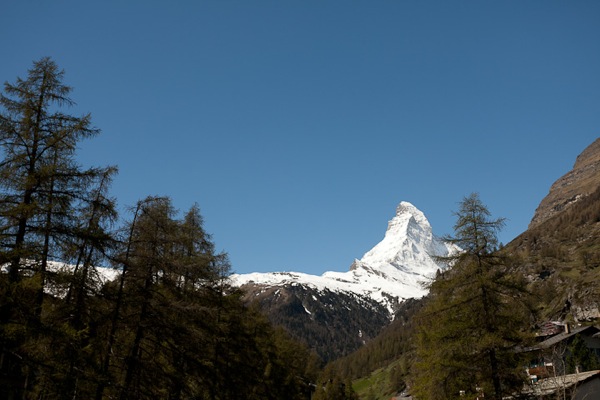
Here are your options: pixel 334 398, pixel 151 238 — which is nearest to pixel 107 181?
pixel 151 238

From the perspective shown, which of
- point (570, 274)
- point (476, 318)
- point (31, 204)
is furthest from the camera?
Result: point (570, 274)

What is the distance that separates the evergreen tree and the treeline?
991 centimetres

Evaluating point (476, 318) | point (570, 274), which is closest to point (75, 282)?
point (476, 318)

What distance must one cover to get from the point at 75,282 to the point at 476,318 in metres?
16.1

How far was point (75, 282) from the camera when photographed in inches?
483

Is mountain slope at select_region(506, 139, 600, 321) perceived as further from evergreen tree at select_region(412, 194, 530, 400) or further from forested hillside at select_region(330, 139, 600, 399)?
evergreen tree at select_region(412, 194, 530, 400)

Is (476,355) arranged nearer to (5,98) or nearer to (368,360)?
(5,98)

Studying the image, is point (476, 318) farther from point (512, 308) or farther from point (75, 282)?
point (75, 282)

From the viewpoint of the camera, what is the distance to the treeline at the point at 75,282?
10.6 meters

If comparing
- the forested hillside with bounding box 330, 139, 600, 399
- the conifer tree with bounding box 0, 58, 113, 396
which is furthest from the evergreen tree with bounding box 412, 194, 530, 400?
the conifer tree with bounding box 0, 58, 113, 396

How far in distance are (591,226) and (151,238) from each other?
222m

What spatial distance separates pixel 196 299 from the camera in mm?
21000

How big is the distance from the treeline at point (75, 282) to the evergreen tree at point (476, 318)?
991cm

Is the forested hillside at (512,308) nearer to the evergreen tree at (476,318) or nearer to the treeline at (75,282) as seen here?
the evergreen tree at (476,318)
